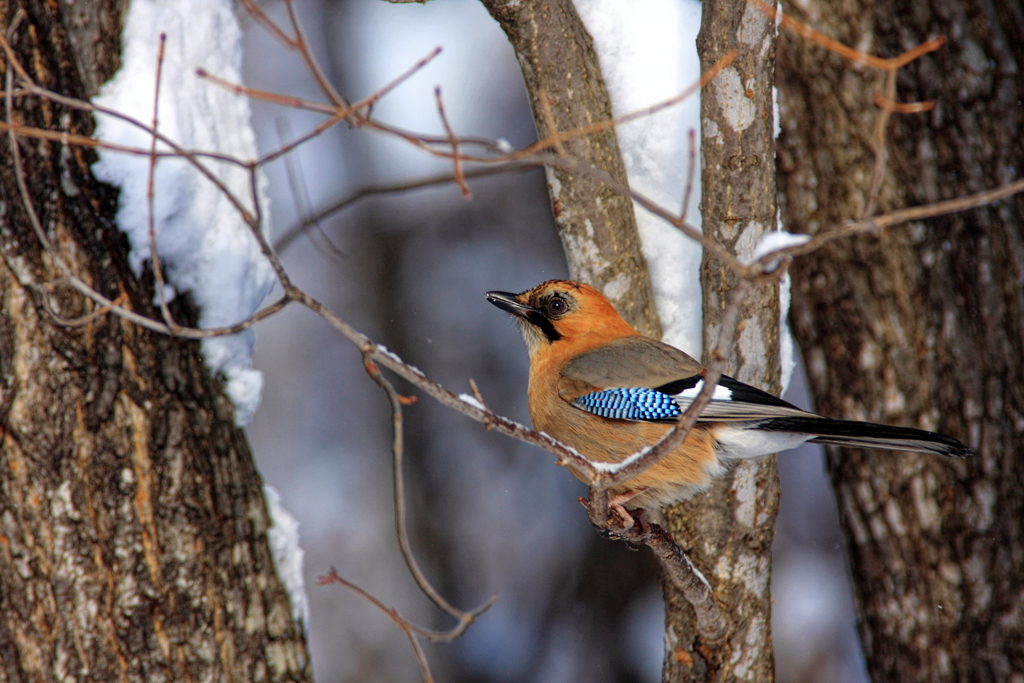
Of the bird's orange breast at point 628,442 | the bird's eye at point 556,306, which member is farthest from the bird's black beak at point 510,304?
the bird's orange breast at point 628,442

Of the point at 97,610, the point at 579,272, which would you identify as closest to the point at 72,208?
the point at 97,610

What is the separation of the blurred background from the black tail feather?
3.82 m

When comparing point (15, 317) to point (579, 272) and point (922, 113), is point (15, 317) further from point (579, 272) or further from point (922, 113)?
point (922, 113)

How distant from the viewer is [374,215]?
752cm

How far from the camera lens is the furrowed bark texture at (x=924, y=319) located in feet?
11.5

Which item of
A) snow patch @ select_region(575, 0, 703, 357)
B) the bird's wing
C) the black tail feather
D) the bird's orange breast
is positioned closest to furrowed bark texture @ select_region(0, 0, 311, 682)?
the bird's orange breast

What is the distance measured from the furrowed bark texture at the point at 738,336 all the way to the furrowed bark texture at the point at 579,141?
37 cm

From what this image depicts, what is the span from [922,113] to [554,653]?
484cm

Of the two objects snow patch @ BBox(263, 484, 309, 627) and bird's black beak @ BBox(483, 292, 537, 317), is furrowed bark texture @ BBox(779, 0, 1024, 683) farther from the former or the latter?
snow patch @ BBox(263, 484, 309, 627)

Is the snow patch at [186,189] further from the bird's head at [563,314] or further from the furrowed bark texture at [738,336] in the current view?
the furrowed bark texture at [738,336]

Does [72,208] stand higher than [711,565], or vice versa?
[72,208]

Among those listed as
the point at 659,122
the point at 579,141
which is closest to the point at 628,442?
the point at 579,141

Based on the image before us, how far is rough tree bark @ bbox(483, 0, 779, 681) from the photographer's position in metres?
2.89

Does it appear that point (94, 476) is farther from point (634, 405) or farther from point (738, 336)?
point (738, 336)
